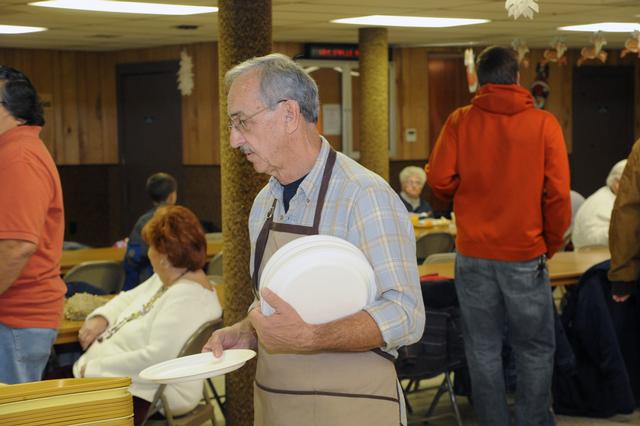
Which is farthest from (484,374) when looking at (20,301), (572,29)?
(572,29)

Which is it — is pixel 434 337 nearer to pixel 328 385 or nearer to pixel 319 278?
pixel 328 385

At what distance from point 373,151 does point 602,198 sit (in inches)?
124

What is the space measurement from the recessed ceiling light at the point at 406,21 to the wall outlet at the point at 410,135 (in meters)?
2.81

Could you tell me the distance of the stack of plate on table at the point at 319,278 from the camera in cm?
229

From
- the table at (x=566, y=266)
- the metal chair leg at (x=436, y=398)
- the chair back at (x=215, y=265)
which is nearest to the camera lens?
the metal chair leg at (x=436, y=398)

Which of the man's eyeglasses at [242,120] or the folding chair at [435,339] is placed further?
the folding chair at [435,339]

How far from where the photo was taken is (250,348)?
109 inches

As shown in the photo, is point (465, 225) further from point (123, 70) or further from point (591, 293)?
point (123, 70)

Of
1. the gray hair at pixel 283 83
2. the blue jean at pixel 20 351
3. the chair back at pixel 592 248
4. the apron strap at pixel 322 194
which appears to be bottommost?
the chair back at pixel 592 248

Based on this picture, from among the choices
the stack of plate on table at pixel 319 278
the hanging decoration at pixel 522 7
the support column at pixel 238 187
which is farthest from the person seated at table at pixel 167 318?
the stack of plate on table at pixel 319 278

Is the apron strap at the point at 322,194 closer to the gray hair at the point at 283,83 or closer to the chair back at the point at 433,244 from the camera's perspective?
the gray hair at the point at 283,83

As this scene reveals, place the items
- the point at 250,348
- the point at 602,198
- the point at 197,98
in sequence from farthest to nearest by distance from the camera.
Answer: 1. the point at 197,98
2. the point at 602,198
3. the point at 250,348

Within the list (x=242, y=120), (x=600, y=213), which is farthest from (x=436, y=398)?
(x=242, y=120)

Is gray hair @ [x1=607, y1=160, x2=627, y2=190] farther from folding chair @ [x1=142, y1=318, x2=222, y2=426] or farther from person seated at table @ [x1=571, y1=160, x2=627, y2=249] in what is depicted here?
folding chair @ [x1=142, y1=318, x2=222, y2=426]
